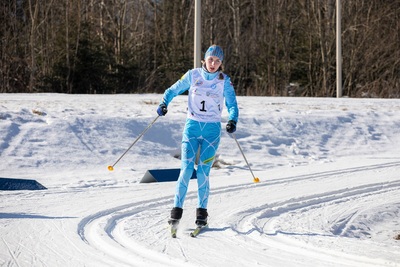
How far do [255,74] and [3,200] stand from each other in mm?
29380

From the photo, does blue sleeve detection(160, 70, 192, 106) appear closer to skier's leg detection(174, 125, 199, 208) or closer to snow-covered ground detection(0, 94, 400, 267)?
skier's leg detection(174, 125, 199, 208)

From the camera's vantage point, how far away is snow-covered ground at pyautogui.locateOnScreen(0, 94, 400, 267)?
23.9ft

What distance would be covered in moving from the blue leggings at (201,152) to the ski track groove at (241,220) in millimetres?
482

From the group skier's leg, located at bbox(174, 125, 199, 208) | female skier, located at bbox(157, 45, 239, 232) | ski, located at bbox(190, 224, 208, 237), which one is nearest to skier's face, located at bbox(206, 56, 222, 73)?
female skier, located at bbox(157, 45, 239, 232)

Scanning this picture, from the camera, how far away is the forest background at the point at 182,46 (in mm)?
33219

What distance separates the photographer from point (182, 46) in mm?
37156

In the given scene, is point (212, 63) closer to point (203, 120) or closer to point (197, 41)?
point (203, 120)

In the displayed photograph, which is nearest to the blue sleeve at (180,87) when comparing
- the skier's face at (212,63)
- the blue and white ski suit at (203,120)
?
the blue and white ski suit at (203,120)

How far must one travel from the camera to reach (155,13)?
126ft

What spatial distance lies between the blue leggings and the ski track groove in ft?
1.58

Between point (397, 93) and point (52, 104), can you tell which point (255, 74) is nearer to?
point (397, 93)

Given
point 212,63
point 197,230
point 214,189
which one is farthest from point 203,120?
point 214,189

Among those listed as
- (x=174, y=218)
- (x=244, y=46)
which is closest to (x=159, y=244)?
(x=174, y=218)

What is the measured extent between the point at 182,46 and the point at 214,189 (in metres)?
25.9
